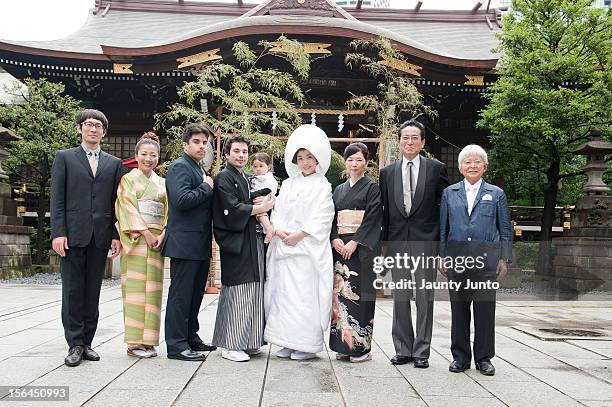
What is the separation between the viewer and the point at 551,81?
10.8 metres

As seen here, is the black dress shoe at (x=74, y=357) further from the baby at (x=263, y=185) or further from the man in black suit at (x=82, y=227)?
the baby at (x=263, y=185)

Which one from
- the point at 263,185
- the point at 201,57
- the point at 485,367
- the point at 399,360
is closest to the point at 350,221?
the point at 263,185

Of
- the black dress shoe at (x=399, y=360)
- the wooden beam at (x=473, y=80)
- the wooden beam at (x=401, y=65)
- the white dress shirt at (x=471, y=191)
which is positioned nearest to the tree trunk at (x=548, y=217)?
the wooden beam at (x=473, y=80)

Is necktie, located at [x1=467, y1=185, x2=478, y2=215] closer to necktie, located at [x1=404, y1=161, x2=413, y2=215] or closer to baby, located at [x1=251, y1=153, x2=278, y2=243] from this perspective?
necktie, located at [x1=404, y1=161, x2=413, y2=215]

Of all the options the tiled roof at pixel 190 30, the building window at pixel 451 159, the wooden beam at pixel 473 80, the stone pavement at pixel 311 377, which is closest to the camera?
the stone pavement at pixel 311 377

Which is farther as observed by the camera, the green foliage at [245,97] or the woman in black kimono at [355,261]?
the green foliage at [245,97]

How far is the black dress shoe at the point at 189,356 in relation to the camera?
384 centimetres

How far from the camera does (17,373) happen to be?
3.38 meters

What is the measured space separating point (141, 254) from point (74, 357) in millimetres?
865

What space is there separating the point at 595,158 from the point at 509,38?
3.17 metres

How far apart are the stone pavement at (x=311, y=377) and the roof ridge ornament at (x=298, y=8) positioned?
836 cm

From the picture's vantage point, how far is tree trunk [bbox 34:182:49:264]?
11938mm

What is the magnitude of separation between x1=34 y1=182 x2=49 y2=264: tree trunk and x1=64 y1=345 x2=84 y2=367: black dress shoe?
9291 millimetres

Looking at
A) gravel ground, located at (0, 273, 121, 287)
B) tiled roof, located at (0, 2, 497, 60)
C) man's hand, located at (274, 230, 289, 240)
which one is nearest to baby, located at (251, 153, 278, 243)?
man's hand, located at (274, 230, 289, 240)
